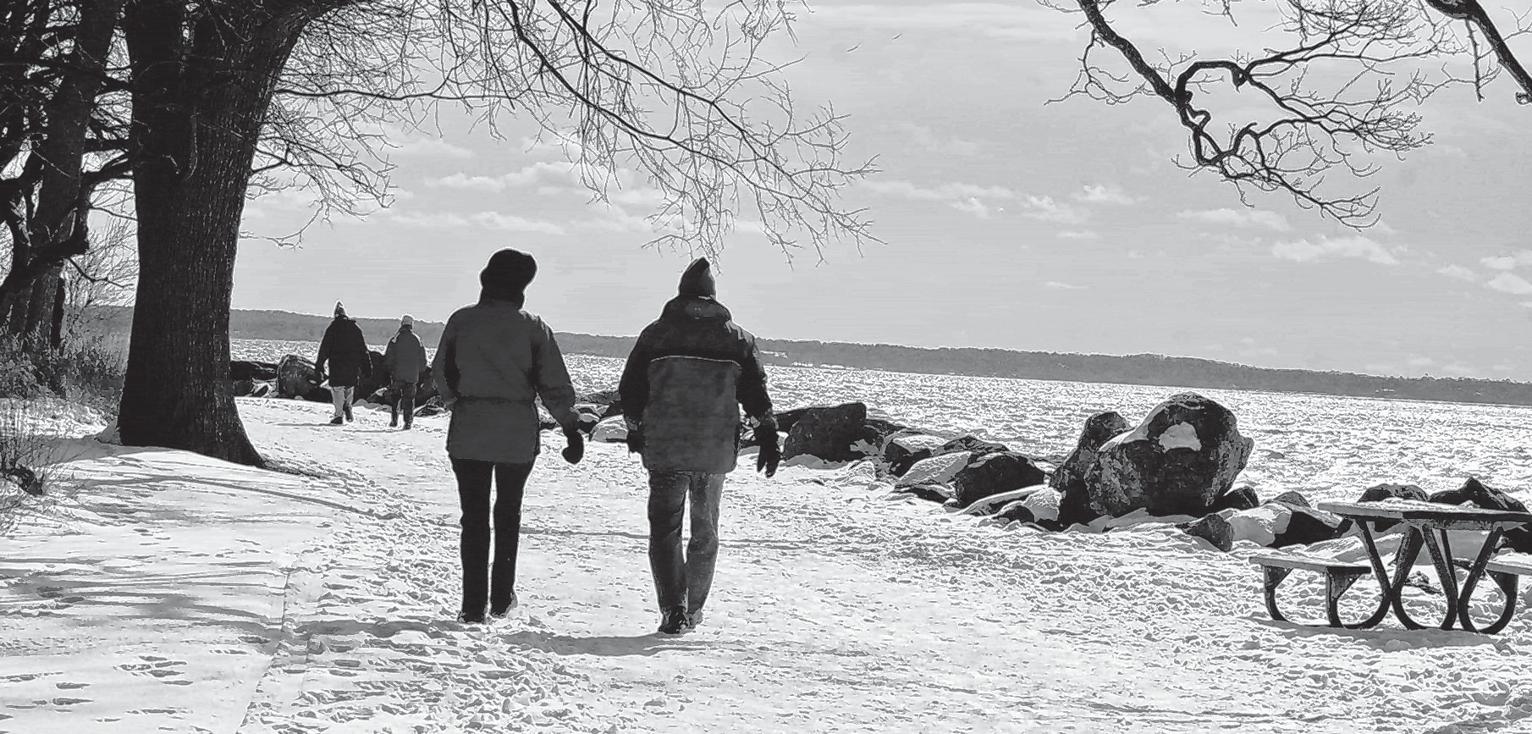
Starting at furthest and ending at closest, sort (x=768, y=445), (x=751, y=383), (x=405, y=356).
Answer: (x=405, y=356)
(x=768, y=445)
(x=751, y=383)

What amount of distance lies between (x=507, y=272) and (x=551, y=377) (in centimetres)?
58

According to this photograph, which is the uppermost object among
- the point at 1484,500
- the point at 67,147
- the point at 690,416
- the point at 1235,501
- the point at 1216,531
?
the point at 67,147

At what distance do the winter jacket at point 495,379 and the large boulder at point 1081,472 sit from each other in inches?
336

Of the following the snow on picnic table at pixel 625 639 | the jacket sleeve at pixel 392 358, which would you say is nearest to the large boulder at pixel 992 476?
the snow on picnic table at pixel 625 639

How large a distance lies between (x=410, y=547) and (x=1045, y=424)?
45046 mm

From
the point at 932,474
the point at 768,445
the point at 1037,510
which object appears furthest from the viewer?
the point at 932,474

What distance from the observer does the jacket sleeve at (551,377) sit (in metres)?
7.05

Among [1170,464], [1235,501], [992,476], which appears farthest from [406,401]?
[1235,501]

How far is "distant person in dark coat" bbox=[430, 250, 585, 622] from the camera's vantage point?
6941 mm

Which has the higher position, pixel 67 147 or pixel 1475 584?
pixel 67 147

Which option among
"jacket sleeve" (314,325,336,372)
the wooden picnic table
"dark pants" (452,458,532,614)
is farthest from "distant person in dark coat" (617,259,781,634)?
"jacket sleeve" (314,325,336,372)

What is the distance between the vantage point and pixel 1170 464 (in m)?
14.5

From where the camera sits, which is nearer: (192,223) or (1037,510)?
(192,223)

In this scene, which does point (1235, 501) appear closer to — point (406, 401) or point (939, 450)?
point (939, 450)
